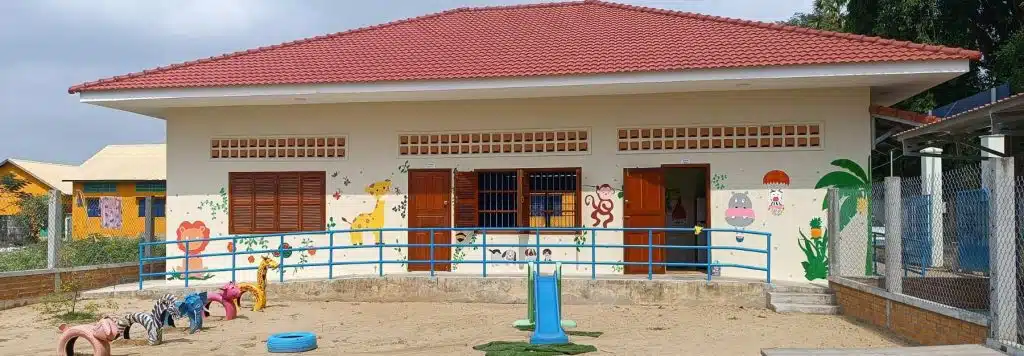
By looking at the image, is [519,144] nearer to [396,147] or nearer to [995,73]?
[396,147]

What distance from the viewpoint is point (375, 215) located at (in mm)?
15266

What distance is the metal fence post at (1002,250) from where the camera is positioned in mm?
7137

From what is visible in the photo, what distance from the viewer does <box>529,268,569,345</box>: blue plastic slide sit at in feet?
31.2

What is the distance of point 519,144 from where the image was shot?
14.8 meters

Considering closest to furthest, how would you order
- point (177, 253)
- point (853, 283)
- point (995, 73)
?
point (853, 283) → point (177, 253) → point (995, 73)

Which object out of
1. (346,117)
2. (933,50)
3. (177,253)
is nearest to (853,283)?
(933,50)

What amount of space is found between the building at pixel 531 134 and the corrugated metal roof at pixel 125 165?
72.7 ft

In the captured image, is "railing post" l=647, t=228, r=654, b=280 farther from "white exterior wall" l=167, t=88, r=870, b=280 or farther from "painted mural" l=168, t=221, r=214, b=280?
"painted mural" l=168, t=221, r=214, b=280

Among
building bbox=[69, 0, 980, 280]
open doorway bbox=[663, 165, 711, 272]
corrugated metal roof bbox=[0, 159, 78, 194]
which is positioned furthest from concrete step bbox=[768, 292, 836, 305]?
corrugated metal roof bbox=[0, 159, 78, 194]

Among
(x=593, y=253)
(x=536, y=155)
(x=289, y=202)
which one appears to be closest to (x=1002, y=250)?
(x=593, y=253)

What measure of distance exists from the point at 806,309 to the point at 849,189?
195 centimetres

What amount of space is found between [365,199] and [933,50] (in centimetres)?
924

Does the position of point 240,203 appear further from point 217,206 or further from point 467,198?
point 467,198

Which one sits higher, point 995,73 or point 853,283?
point 995,73
